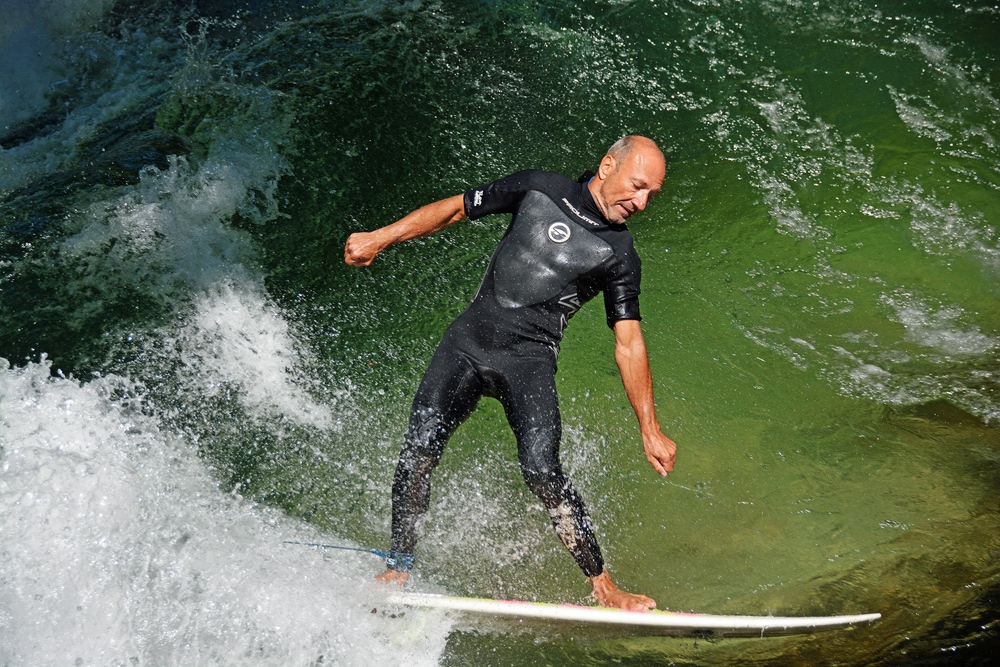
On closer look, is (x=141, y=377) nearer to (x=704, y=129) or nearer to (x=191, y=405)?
(x=191, y=405)

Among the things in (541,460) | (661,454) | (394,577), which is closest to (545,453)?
(541,460)

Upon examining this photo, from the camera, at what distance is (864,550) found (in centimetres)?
378

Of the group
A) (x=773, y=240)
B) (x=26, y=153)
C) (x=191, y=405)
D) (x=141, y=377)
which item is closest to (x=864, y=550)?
(x=773, y=240)

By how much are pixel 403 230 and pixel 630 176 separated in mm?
859

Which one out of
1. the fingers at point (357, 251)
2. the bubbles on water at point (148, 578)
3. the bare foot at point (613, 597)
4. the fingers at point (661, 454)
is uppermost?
the fingers at point (357, 251)

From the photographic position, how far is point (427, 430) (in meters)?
3.08

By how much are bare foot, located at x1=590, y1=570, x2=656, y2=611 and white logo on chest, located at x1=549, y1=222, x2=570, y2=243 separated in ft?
4.00

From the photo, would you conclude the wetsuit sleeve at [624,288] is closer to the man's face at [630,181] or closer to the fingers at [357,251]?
the man's face at [630,181]

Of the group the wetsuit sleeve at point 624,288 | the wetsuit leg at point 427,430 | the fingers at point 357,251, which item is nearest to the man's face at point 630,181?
the wetsuit sleeve at point 624,288

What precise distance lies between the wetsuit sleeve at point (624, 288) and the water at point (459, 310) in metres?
1.20

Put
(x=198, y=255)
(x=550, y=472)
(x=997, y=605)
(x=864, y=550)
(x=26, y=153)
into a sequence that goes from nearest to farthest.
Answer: (x=550, y=472)
(x=997, y=605)
(x=864, y=550)
(x=198, y=255)
(x=26, y=153)

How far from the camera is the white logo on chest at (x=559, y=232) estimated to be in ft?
10.3

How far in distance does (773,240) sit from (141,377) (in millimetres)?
3730

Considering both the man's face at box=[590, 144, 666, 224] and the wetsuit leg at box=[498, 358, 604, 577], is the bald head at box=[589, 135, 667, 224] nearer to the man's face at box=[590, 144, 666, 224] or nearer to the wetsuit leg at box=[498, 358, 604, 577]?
the man's face at box=[590, 144, 666, 224]
